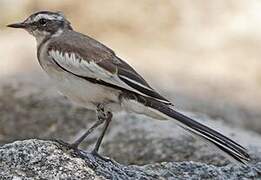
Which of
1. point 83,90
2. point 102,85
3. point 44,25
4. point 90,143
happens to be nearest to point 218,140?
point 102,85

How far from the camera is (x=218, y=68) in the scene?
61.1 ft

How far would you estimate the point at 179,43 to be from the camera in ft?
64.5

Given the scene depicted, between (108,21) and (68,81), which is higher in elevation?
(108,21)

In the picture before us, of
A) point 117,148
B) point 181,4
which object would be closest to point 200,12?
point 181,4

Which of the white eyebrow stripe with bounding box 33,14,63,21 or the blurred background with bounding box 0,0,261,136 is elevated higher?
the blurred background with bounding box 0,0,261,136

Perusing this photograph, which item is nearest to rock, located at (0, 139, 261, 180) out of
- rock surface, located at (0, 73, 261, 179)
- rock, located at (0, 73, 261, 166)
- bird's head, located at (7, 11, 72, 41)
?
rock surface, located at (0, 73, 261, 179)

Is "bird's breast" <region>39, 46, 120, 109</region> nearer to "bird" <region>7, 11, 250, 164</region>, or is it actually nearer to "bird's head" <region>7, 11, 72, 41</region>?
"bird" <region>7, 11, 250, 164</region>

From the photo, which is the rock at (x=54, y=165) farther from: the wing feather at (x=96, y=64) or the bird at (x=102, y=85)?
the wing feather at (x=96, y=64)

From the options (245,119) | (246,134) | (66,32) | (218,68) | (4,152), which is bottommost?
(4,152)

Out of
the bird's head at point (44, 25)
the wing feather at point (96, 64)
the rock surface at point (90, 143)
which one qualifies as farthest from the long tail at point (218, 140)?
the bird's head at point (44, 25)

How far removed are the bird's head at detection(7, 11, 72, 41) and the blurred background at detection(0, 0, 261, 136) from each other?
6.78 m

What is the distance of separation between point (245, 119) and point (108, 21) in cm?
548

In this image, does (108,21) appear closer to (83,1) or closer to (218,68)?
(83,1)

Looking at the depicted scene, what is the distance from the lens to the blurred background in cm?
1655
